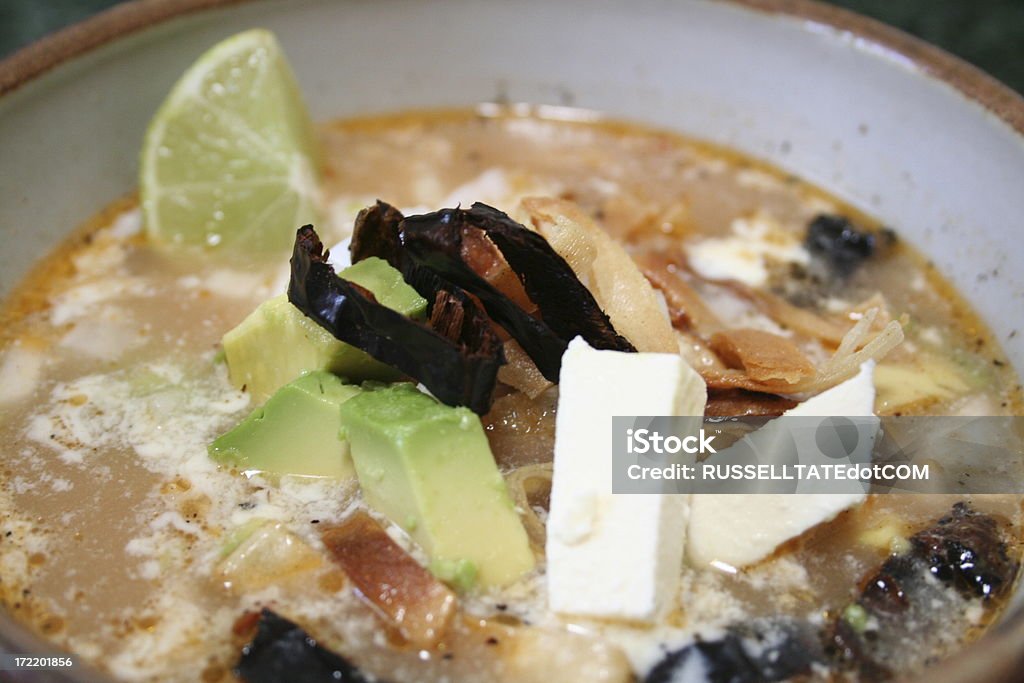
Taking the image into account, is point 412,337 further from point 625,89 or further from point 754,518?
point 625,89

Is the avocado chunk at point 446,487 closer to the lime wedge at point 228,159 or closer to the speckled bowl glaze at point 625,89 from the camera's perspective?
the lime wedge at point 228,159

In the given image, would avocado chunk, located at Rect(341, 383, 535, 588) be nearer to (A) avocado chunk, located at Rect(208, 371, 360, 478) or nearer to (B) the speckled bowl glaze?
(A) avocado chunk, located at Rect(208, 371, 360, 478)

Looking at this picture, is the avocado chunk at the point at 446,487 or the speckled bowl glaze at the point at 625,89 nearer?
the avocado chunk at the point at 446,487

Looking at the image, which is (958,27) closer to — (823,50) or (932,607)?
(823,50)

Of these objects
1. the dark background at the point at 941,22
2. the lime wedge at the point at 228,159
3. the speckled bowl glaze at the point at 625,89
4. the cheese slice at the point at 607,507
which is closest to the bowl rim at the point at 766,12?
the speckled bowl glaze at the point at 625,89

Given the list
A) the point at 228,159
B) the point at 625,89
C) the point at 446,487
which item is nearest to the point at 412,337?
the point at 446,487

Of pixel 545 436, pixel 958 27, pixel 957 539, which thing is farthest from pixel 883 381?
pixel 958 27
